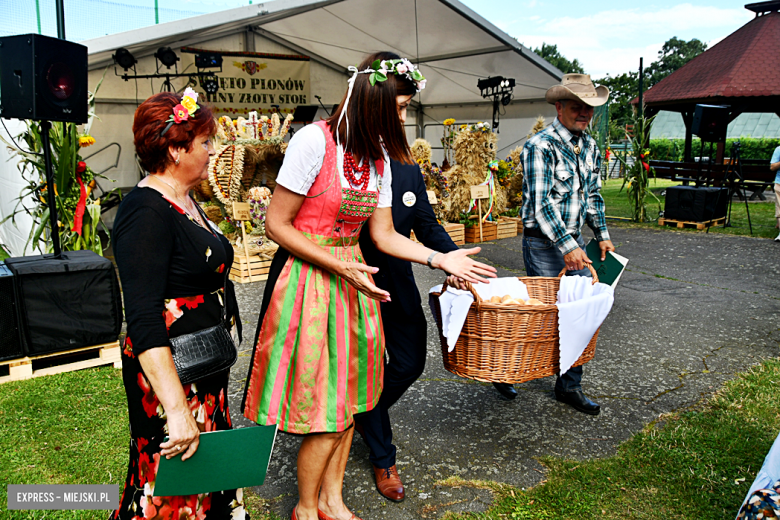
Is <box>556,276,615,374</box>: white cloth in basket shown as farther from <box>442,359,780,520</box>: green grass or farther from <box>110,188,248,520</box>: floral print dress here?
<box>110,188,248,520</box>: floral print dress

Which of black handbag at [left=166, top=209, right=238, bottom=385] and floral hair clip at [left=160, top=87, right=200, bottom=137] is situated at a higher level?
floral hair clip at [left=160, top=87, right=200, bottom=137]

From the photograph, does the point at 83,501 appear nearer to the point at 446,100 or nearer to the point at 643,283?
the point at 643,283

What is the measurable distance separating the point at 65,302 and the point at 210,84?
8.54m

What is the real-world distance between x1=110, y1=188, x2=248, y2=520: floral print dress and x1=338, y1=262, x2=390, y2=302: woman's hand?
37 centimetres

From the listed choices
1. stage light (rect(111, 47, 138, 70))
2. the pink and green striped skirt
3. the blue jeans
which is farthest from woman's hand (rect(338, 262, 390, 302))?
stage light (rect(111, 47, 138, 70))

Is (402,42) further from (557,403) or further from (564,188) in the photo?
(557,403)

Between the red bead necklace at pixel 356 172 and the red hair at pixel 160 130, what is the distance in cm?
48

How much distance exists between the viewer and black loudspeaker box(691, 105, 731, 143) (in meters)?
9.88

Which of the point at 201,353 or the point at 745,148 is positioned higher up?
the point at 745,148

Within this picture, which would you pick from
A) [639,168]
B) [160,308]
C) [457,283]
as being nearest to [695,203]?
[639,168]

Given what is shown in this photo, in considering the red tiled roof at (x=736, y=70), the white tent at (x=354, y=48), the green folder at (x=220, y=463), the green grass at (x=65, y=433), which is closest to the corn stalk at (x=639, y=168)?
the white tent at (x=354, y=48)

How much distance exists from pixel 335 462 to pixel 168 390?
92cm

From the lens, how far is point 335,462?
216cm

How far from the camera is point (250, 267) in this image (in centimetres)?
641
